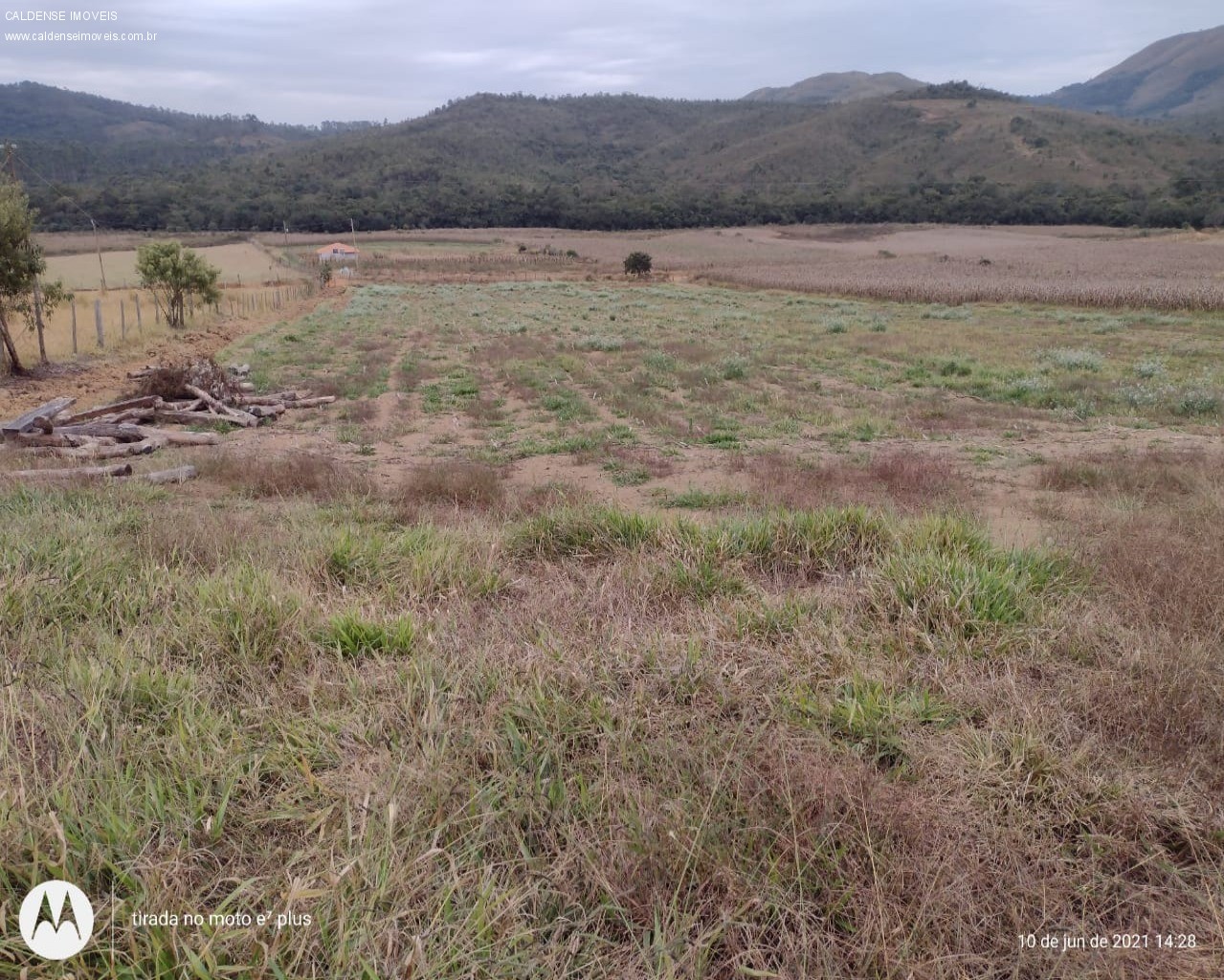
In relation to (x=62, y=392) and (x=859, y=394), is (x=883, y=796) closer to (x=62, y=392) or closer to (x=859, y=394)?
(x=859, y=394)

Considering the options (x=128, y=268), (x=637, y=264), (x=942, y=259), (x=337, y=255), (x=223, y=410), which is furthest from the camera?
(x=337, y=255)

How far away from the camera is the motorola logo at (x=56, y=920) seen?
1909 mm

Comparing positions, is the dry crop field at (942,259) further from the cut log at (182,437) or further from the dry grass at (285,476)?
the cut log at (182,437)

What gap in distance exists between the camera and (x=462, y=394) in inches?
712

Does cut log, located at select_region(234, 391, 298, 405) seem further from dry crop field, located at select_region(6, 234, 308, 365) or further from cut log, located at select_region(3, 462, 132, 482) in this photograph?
dry crop field, located at select_region(6, 234, 308, 365)

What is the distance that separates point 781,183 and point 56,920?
175m

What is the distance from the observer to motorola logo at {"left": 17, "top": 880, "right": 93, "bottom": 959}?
191 centimetres

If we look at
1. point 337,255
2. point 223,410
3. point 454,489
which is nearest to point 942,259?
point 337,255

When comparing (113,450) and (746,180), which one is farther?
(746,180)

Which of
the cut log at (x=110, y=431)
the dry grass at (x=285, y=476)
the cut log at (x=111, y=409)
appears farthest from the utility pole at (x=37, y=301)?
the dry grass at (x=285, y=476)

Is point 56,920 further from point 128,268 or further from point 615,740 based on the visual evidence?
point 128,268

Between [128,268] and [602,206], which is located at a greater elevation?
[602,206]

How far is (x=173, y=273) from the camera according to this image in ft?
107

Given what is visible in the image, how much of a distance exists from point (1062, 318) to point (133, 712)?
36815 millimetres
